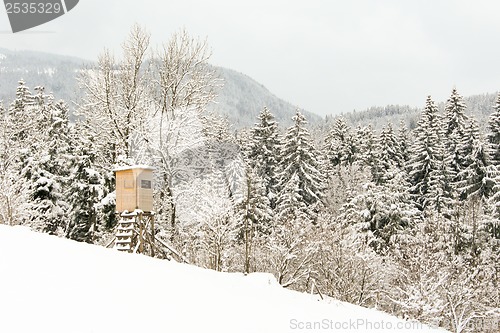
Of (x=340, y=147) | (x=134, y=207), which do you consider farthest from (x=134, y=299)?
(x=340, y=147)

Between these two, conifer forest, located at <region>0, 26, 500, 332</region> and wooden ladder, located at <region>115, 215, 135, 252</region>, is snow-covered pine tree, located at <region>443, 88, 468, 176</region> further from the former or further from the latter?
wooden ladder, located at <region>115, 215, 135, 252</region>

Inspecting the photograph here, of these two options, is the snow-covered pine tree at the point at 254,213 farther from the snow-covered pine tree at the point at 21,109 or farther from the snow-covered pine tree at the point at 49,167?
the snow-covered pine tree at the point at 21,109

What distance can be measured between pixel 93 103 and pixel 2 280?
17.9 m

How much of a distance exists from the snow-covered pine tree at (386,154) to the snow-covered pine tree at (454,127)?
14.9ft

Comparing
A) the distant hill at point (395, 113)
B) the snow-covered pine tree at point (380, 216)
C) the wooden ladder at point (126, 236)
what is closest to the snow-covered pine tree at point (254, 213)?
the snow-covered pine tree at point (380, 216)

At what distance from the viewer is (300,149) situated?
39.8 meters

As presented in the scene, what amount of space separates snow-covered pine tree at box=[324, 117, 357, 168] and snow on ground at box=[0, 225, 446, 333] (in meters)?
41.7

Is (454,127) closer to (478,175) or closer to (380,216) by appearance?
(478,175)

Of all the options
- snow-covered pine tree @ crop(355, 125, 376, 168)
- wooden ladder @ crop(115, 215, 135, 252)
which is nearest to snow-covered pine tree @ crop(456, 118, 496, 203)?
snow-covered pine tree @ crop(355, 125, 376, 168)

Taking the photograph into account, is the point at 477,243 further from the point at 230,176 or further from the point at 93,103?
the point at 93,103

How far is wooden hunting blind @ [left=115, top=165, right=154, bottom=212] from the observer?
1772 centimetres

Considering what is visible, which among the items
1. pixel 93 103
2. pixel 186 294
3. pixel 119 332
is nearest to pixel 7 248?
pixel 186 294

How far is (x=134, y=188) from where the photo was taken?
17.8m

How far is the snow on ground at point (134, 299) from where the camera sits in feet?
20.7
